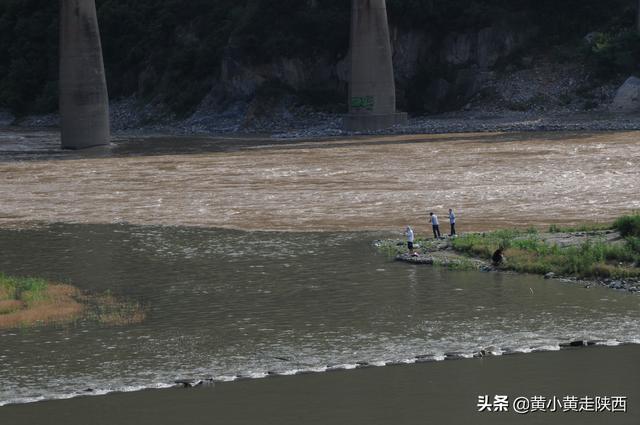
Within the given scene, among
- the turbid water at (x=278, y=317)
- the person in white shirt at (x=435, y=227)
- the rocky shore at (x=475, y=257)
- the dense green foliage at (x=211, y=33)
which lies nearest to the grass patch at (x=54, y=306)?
the turbid water at (x=278, y=317)

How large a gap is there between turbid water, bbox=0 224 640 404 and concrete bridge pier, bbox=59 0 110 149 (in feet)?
150

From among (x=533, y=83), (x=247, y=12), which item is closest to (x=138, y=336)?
(x=533, y=83)

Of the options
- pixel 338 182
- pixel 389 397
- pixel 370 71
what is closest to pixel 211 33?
pixel 370 71

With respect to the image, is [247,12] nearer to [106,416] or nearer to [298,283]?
[298,283]

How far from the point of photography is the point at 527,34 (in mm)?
100500

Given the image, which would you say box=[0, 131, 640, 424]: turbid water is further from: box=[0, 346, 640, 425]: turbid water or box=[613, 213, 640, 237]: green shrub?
box=[613, 213, 640, 237]: green shrub

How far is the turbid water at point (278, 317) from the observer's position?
2512 centimetres

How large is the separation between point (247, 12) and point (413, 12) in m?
17.1

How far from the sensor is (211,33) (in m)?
118

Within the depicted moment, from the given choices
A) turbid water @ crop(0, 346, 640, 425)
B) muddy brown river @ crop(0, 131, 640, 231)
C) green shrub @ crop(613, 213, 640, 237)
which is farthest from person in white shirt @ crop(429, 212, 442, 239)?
Result: turbid water @ crop(0, 346, 640, 425)

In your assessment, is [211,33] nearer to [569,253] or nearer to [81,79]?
[81,79]

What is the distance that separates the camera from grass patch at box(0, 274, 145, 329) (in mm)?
29859

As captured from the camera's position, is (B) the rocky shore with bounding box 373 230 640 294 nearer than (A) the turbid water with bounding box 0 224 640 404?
No

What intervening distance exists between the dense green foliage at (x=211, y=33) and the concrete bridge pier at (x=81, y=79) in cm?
2484
